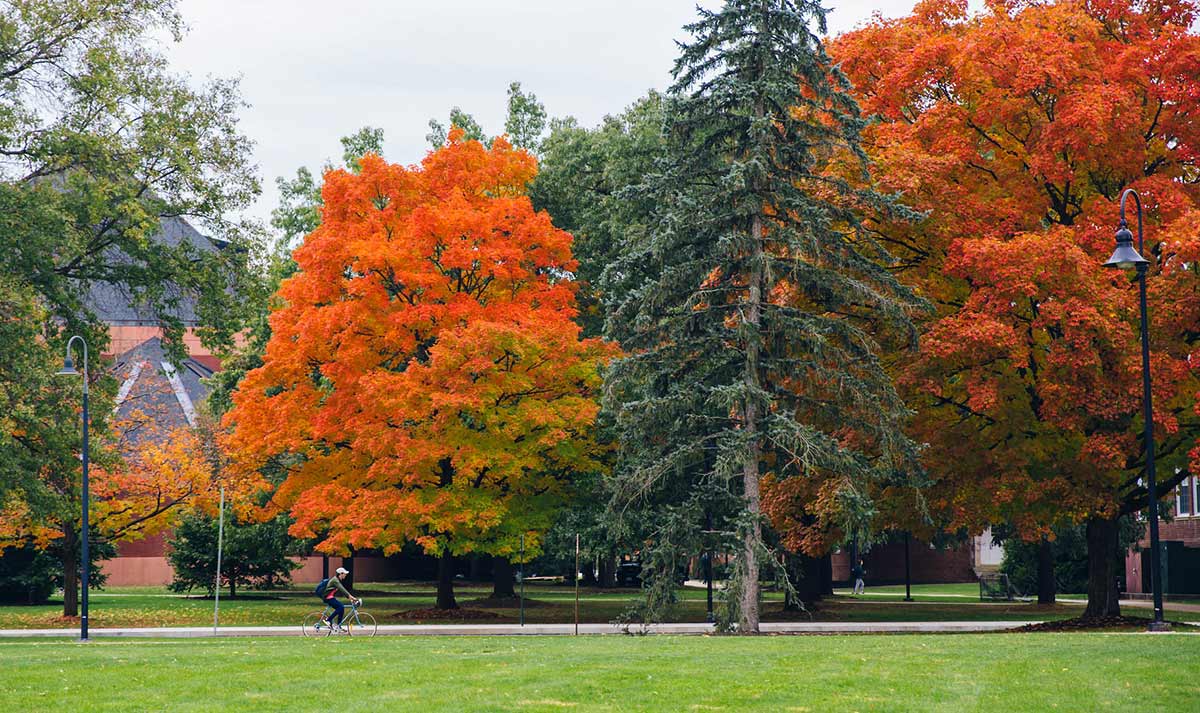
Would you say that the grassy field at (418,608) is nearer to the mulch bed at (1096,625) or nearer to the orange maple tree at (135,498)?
the orange maple tree at (135,498)

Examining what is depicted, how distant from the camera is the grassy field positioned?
38781 millimetres

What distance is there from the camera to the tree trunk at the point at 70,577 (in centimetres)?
3956

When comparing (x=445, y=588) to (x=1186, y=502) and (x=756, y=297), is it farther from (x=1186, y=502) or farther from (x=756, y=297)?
(x=1186, y=502)

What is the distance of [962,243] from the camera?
3017 centimetres

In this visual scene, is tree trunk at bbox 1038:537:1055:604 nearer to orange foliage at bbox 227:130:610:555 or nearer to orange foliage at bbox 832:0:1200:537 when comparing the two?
orange foliage at bbox 832:0:1200:537

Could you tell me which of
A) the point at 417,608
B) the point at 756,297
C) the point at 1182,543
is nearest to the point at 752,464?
the point at 756,297

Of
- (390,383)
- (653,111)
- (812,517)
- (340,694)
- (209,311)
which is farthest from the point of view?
(653,111)

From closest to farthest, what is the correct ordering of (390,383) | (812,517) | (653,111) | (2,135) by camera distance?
1. (2,135)
2. (390,383)
3. (812,517)
4. (653,111)

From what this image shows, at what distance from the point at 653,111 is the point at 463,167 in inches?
270

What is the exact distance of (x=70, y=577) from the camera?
40.2 m

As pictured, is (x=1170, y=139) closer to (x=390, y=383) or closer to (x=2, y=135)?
(x=390, y=383)

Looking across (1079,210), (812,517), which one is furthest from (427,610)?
(1079,210)

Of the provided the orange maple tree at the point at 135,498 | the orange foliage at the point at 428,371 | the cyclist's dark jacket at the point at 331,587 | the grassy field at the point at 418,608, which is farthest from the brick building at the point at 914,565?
the cyclist's dark jacket at the point at 331,587

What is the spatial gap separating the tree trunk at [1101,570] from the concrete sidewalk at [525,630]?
2086mm
